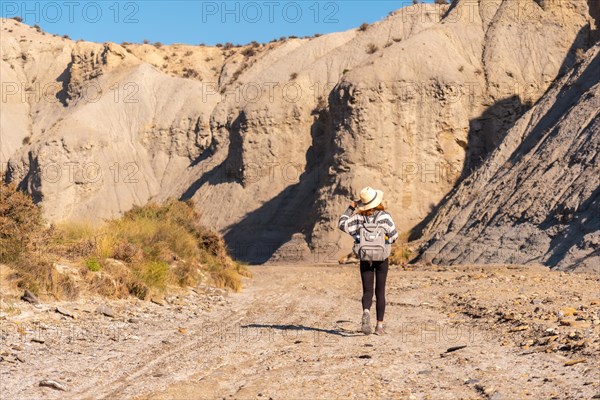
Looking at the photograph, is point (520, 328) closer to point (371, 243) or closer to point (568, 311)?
point (568, 311)

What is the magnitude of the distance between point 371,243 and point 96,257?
5.82 metres

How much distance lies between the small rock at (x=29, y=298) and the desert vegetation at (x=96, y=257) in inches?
9.0

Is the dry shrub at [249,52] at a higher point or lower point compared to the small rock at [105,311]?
higher

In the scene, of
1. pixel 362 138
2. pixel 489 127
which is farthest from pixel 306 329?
pixel 489 127

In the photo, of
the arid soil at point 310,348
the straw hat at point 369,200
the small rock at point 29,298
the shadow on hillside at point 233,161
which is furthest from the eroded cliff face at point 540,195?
the shadow on hillside at point 233,161

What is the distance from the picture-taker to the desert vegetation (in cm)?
1180

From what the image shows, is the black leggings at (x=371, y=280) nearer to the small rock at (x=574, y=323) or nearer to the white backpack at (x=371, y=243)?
the white backpack at (x=371, y=243)

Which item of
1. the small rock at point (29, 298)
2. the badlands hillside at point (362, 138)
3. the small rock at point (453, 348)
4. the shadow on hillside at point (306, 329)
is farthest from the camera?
the badlands hillside at point (362, 138)

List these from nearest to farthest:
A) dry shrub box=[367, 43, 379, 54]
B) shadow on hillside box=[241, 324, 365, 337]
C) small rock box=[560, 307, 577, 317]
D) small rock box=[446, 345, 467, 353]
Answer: small rock box=[446, 345, 467, 353]
small rock box=[560, 307, 577, 317]
shadow on hillside box=[241, 324, 365, 337]
dry shrub box=[367, 43, 379, 54]

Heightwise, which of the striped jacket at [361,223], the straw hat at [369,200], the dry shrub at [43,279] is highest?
the straw hat at [369,200]

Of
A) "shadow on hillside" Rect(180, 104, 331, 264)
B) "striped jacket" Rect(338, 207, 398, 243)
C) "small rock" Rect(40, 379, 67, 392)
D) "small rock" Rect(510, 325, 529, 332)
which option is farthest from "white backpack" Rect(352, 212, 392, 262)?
"shadow on hillside" Rect(180, 104, 331, 264)

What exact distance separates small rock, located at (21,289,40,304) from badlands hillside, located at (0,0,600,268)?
43.3 feet

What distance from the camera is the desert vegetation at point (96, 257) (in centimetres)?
1180

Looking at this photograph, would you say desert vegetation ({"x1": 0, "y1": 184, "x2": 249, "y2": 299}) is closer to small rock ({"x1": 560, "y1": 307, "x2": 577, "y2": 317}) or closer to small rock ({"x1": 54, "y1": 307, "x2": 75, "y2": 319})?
small rock ({"x1": 54, "y1": 307, "x2": 75, "y2": 319})
